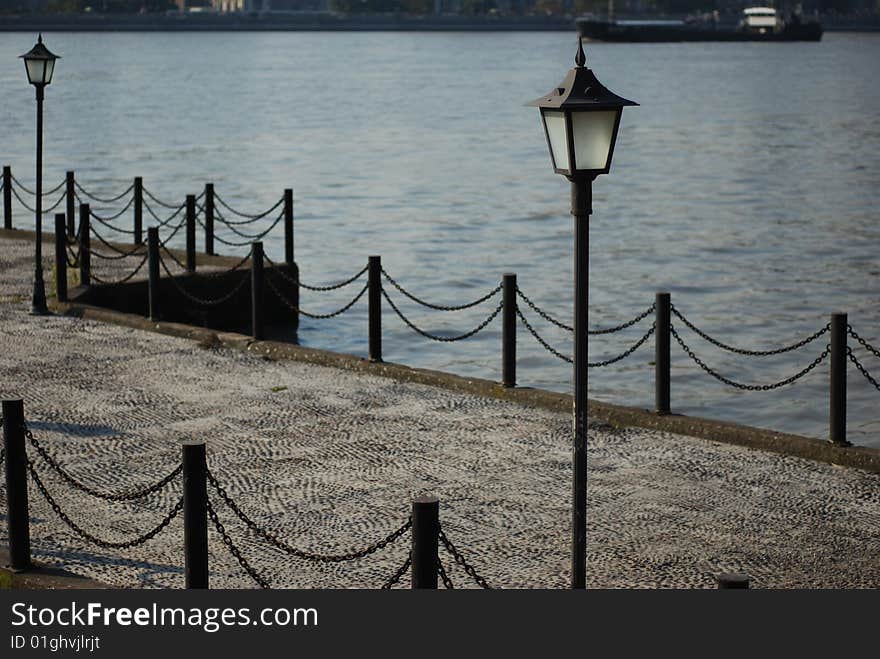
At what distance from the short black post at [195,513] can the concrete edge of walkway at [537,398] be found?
5.40 m

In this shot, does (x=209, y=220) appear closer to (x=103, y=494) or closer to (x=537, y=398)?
(x=537, y=398)

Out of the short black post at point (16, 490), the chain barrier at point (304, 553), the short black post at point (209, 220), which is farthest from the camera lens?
the short black post at point (209, 220)

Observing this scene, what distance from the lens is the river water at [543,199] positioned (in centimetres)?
2398

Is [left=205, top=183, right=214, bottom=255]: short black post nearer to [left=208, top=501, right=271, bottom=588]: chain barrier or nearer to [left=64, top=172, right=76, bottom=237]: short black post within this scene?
[left=64, top=172, right=76, bottom=237]: short black post

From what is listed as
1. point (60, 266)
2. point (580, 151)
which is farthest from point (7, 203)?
point (580, 151)

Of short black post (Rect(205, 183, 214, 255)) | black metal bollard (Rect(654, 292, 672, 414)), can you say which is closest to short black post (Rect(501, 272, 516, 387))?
black metal bollard (Rect(654, 292, 672, 414))

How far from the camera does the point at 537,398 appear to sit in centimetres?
1479

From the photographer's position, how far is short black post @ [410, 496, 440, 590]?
8.27m

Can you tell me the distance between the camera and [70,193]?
1088 inches

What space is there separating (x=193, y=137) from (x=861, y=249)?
1554 inches

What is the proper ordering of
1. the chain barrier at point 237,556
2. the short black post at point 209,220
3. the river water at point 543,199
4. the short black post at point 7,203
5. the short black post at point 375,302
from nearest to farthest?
the chain barrier at point 237,556
the short black post at point 375,302
the river water at point 543,199
the short black post at point 209,220
the short black post at point 7,203

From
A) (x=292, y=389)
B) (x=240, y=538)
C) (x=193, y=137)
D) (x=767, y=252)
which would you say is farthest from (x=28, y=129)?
(x=240, y=538)

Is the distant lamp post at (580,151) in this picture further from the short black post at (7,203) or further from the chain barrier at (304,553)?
the short black post at (7,203)

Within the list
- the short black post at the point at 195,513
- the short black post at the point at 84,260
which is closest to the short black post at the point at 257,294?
the short black post at the point at 84,260
